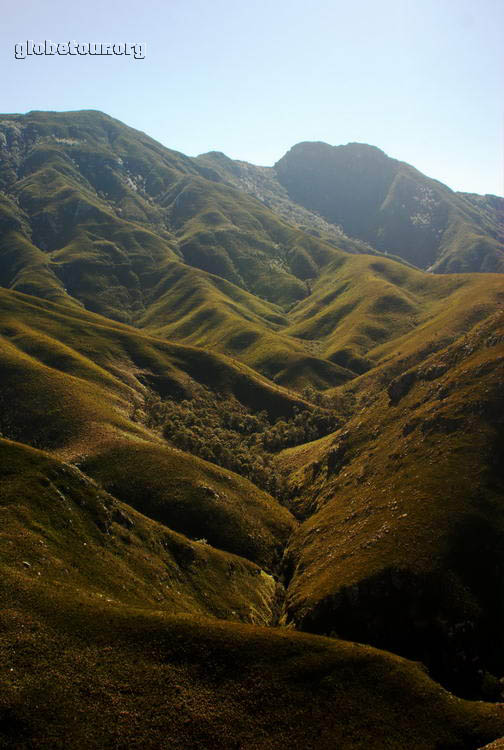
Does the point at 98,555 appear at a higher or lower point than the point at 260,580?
higher

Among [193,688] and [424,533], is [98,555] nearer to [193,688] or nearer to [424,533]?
[193,688]

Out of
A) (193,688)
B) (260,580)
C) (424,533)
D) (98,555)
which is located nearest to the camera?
(193,688)

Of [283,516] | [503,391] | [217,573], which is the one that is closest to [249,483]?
[283,516]

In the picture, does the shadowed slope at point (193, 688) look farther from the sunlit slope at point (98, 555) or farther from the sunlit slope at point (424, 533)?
the sunlit slope at point (424, 533)

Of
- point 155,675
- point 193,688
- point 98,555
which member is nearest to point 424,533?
point 193,688

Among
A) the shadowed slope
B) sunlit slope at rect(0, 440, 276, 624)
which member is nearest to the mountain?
the shadowed slope

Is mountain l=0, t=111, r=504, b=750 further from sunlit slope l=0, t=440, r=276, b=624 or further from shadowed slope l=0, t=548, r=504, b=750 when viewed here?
sunlit slope l=0, t=440, r=276, b=624

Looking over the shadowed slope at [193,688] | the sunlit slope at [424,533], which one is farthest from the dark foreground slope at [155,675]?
the sunlit slope at [424,533]

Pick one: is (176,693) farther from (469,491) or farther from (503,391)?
(503,391)
